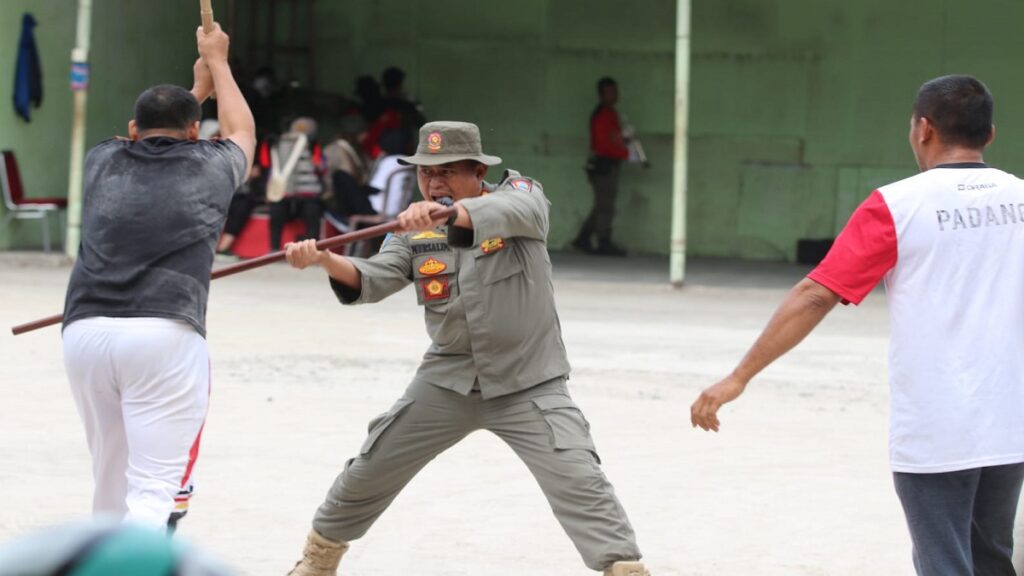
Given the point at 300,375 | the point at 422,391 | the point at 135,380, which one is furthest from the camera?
the point at 300,375

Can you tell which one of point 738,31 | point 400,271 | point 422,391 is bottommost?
point 422,391

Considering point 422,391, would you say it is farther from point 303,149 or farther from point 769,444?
point 303,149

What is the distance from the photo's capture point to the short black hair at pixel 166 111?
4578 mm

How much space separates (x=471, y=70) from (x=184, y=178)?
47.3 feet

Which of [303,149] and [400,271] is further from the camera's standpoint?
[303,149]

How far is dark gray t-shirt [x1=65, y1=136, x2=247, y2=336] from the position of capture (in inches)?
176

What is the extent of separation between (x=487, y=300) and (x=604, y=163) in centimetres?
1276

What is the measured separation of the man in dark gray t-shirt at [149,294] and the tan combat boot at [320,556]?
26.3 inches

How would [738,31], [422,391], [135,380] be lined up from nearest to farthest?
1. [135,380]
2. [422,391]
3. [738,31]

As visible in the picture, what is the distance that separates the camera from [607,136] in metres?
17.4

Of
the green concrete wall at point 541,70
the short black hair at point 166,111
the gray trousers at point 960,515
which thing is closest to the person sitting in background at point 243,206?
the green concrete wall at point 541,70

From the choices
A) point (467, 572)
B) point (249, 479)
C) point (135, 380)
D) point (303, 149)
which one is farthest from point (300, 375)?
point (303, 149)

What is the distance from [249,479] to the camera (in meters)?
6.98

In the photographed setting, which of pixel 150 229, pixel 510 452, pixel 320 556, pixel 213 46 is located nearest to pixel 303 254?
pixel 150 229
